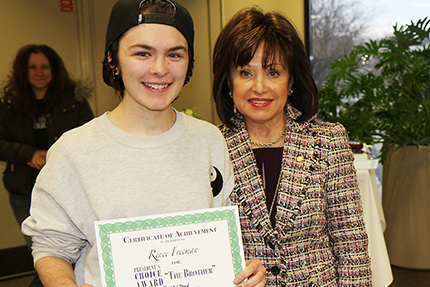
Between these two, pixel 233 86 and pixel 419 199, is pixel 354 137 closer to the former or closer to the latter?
Answer: pixel 419 199

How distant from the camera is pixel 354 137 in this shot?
4.07 m

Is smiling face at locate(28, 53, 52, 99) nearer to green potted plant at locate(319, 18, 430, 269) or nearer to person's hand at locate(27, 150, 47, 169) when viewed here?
person's hand at locate(27, 150, 47, 169)

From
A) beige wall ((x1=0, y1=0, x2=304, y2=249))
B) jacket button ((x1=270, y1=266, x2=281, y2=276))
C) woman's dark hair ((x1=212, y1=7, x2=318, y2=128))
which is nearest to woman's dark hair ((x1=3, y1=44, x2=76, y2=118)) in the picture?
beige wall ((x1=0, y1=0, x2=304, y2=249))

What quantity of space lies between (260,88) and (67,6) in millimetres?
3672

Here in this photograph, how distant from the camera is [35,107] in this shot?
358 cm

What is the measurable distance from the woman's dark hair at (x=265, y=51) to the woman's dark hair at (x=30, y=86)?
229cm

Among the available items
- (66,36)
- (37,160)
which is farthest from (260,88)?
(66,36)

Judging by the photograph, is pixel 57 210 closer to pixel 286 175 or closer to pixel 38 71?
pixel 286 175

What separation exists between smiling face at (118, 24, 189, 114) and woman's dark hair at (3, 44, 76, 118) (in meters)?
2.61

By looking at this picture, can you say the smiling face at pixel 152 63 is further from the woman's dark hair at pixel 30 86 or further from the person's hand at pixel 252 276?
the woman's dark hair at pixel 30 86

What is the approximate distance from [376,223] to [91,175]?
6.63ft

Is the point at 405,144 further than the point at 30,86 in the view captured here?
Yes

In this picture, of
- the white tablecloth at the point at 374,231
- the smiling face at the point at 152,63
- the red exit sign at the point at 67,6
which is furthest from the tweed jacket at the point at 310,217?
the red exit sign at the point at 67,6

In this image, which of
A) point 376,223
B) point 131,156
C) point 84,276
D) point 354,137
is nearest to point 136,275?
point 84,276
